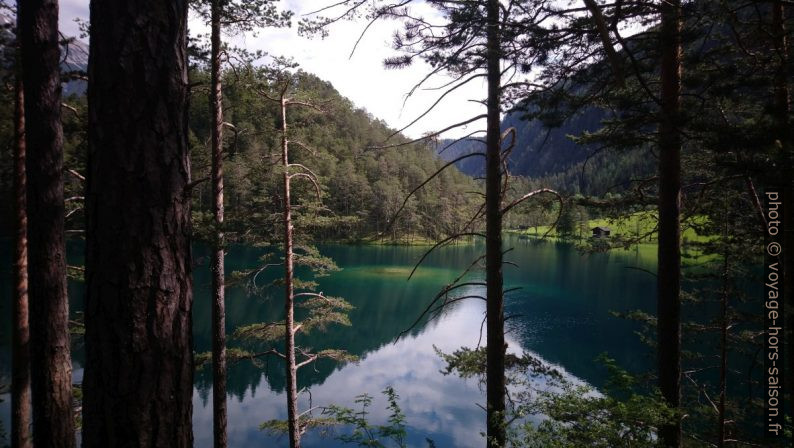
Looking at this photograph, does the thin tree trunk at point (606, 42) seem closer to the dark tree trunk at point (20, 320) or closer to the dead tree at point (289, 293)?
the dark tree trunk at point (20, 320)

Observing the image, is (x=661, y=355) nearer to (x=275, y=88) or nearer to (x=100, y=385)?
(x=100, y=385)

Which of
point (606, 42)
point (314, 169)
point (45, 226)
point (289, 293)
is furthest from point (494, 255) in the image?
point (314, 169)

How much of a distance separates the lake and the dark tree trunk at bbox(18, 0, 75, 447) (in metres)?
1.24

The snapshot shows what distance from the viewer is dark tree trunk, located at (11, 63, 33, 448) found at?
4.62 meters

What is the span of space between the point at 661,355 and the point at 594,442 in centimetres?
162

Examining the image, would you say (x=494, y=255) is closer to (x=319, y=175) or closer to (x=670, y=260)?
(x=670, y=260)

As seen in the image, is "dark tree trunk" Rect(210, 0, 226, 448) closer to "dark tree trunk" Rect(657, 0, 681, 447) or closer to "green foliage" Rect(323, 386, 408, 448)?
"green foliage" Rect(323, 386, 408, 448)

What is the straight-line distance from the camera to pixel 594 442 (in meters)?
3.24

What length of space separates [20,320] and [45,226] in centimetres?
280

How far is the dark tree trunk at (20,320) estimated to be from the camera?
462cm

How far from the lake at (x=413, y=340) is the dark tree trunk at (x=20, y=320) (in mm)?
972

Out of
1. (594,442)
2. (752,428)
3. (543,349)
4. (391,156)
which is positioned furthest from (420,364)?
(391,156)

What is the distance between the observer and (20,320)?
4.95 meters

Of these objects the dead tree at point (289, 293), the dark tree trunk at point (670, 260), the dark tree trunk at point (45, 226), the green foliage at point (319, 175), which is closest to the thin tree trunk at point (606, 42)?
the green foliage at point (319, 175)
